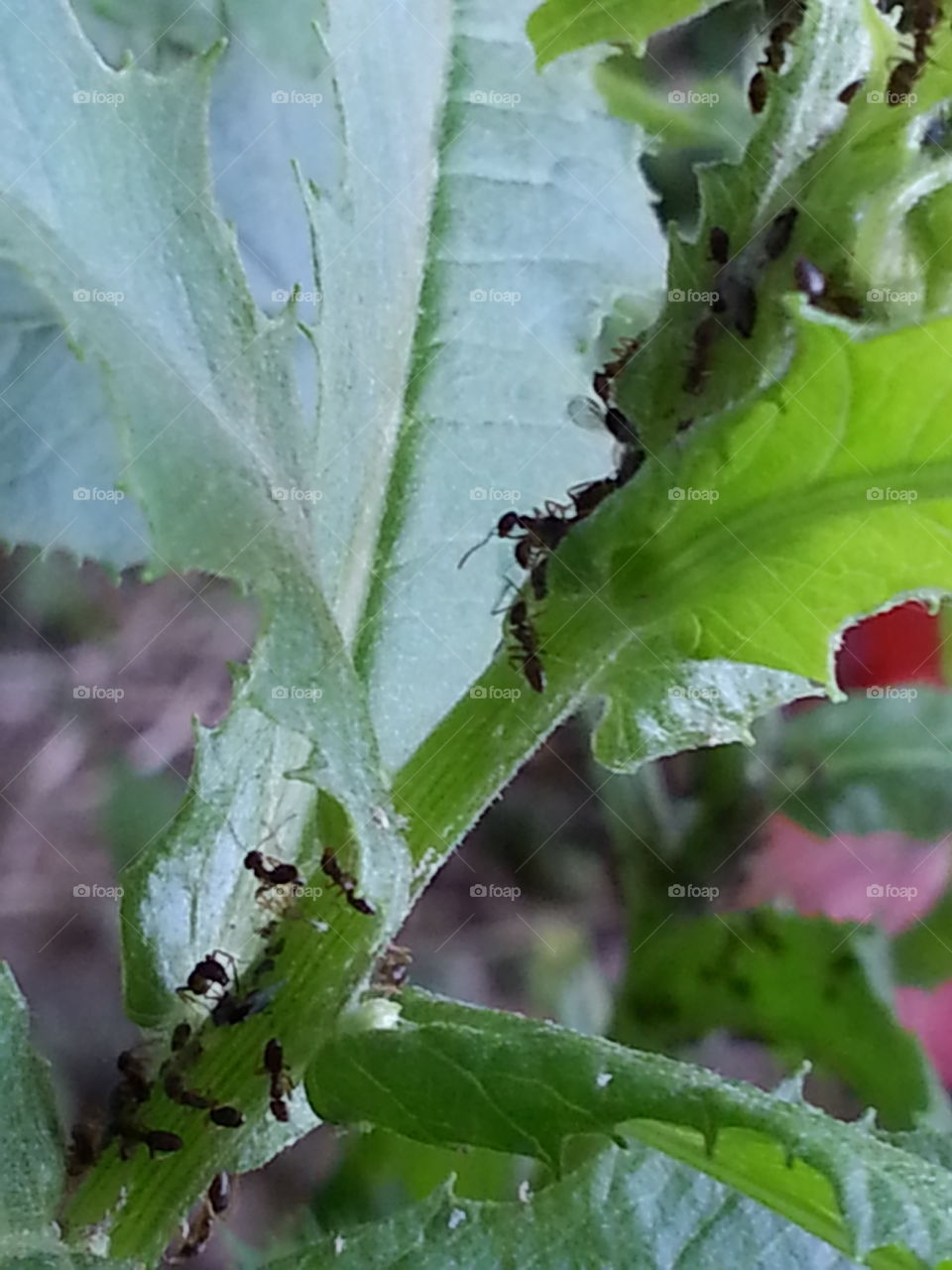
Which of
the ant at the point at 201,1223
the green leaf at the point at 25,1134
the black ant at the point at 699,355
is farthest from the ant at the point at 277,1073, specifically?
the black ant at the point at 699,355

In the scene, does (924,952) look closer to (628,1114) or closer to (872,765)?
(872,765)

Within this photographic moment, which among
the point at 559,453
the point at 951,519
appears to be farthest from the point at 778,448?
the point at 559,453

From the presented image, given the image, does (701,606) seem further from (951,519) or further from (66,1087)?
(66,1087)

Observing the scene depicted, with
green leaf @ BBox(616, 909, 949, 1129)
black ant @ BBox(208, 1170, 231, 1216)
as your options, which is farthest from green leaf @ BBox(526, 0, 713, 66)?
green leaf @ BBox(616, 909, 949, 1129)

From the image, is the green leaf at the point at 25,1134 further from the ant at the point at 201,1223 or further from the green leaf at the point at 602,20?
the green leaf at the point at 602,20

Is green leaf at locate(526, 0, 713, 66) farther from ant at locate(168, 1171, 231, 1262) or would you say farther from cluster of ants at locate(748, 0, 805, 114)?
ant at locate(168, 1171, 231, 1262)

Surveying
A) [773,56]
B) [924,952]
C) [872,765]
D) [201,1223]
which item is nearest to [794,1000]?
[924,952]
